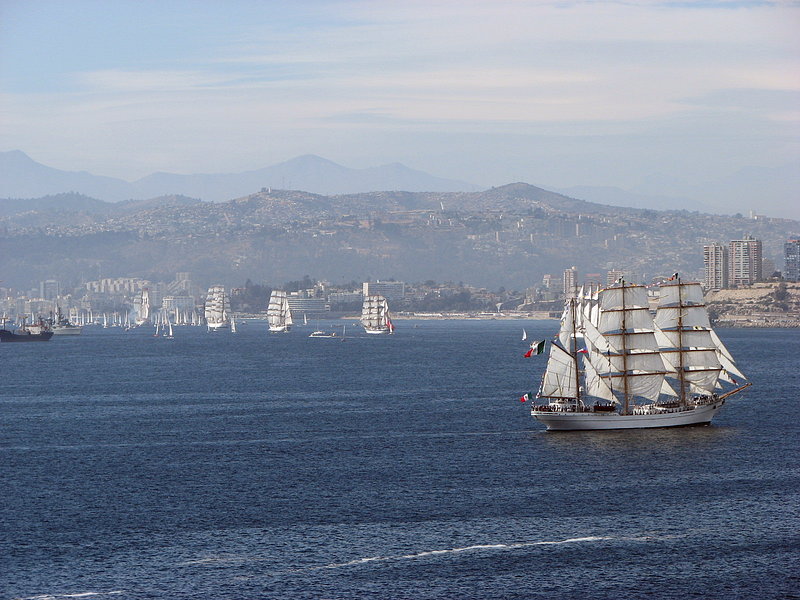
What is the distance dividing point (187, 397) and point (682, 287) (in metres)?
54.5

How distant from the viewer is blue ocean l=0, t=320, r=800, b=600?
5422 cm

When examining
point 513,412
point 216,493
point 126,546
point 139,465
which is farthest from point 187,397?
point 126,546

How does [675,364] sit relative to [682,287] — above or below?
below

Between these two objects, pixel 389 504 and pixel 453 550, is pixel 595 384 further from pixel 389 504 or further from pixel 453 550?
pixel 453 550

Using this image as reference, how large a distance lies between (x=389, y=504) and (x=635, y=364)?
39543 mm

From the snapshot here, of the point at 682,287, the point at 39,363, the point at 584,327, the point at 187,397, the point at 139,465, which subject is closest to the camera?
the point at 139,465

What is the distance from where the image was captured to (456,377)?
156750 mm

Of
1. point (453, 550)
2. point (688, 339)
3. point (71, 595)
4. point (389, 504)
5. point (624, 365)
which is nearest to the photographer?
point (71, 595)

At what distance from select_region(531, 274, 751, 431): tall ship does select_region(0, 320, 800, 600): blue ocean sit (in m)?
2.62

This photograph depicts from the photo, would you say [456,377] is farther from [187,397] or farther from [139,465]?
[139,465]

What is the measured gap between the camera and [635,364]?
10212cm

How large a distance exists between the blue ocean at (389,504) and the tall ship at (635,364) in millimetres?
2625

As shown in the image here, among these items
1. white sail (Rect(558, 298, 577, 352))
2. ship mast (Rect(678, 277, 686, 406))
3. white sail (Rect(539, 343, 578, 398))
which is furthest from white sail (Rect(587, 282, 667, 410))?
ship mast (Rect(678, 277, 686, 406))

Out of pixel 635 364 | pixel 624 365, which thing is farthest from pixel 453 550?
pixel 635 364
